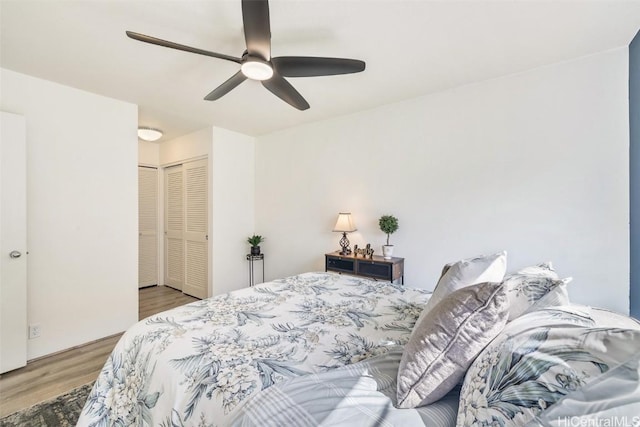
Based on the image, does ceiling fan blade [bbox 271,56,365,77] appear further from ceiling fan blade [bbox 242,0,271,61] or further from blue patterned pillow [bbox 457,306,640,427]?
blue patterned pillow [bbox 457,306,640,427]

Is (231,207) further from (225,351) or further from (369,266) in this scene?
(225,351)

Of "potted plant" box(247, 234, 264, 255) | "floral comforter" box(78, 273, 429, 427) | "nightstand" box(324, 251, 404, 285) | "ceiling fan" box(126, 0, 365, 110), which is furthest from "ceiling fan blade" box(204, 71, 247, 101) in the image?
"potted plant" box(247, 234, 264, 255)

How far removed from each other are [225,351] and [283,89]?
176 centimetres

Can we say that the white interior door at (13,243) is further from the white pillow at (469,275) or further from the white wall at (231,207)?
the white pillow at (469,275)

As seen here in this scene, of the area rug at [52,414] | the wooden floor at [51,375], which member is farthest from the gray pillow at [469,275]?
the wooden floor at [51,375]

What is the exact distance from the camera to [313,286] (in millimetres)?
2121

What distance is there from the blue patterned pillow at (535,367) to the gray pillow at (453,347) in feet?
0.16

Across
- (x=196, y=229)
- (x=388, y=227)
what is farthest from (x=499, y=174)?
(x=196, y=229)

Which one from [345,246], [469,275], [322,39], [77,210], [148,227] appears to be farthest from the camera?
[148,227]

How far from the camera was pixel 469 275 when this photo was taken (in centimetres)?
127

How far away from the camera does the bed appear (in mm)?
559

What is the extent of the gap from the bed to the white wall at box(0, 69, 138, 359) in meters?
1.90

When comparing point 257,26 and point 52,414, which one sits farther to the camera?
point 52,414

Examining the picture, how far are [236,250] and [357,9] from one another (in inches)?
133
